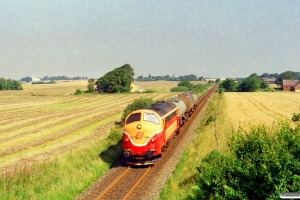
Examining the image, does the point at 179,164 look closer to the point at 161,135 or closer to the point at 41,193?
the point at 161,135

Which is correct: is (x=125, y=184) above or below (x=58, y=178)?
below

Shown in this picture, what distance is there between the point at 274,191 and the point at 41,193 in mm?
12296

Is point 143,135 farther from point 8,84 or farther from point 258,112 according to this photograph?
point 8,84

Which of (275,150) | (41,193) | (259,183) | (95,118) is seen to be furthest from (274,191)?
(95,118)

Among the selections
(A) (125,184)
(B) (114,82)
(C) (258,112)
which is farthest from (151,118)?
(B) (114,82)

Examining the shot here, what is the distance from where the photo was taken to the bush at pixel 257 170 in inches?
363

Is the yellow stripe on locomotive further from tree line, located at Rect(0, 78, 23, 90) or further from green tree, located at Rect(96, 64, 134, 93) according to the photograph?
tree line, located at Rect(0, 78, 23, 90)

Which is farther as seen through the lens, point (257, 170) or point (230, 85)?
point (230, 85)

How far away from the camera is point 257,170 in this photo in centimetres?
977

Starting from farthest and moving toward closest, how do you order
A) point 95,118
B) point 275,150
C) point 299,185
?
point 95,118, point 275,150, point 299,185

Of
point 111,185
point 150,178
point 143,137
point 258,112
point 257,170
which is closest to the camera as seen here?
point 257,170

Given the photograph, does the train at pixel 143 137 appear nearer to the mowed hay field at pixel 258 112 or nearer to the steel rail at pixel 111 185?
the steel rail at pixel 111 185

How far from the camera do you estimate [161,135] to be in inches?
843

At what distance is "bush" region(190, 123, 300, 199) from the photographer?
30.2 feet
